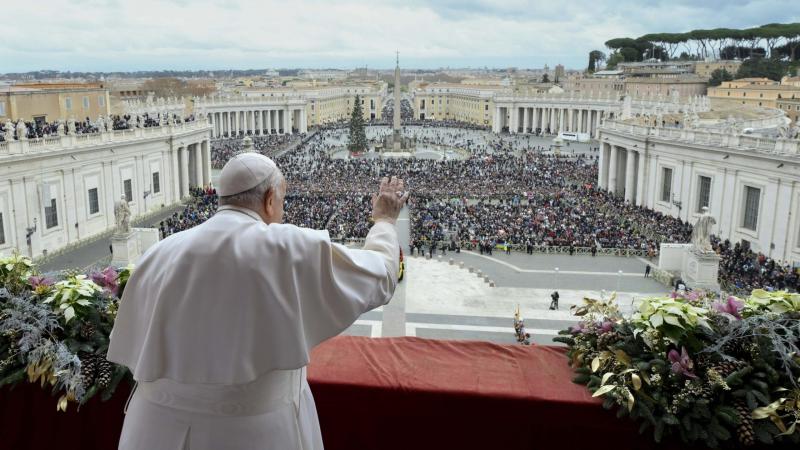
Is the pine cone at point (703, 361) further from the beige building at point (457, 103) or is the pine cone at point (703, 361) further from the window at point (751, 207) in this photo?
the beige building at point (457, 103)

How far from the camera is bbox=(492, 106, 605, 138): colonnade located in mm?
89188

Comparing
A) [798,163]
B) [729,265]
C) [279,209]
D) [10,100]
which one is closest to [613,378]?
[279,209]

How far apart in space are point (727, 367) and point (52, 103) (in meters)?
46.4

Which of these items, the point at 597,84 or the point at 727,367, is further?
the point at 597,84

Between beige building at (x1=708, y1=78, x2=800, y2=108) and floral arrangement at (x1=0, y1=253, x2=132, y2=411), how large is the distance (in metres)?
71.9

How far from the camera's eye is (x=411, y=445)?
4051 millimetres

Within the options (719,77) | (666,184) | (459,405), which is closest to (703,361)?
(459,405)

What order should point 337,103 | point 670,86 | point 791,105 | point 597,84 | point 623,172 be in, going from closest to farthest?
point 623,172 < point 791,105 < point 670,86 < point 597,84 < point 337,103

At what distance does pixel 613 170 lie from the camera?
144 feet

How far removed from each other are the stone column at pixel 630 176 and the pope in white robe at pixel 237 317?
40753mm

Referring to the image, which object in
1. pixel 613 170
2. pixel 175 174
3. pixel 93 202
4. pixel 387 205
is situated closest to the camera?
pixel 387 205

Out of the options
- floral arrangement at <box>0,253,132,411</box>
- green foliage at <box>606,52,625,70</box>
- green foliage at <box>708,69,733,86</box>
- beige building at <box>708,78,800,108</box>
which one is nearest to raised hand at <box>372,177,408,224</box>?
floral arrangement at <box>0,253,132,411</box>

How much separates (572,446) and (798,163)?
27.2m

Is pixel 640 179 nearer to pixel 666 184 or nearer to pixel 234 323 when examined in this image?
pixel 666 184
